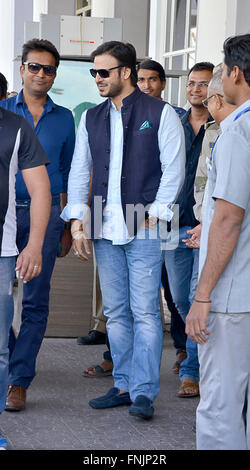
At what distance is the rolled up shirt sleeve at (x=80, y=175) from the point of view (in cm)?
470

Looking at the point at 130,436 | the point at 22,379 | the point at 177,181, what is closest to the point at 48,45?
the point at 177,181

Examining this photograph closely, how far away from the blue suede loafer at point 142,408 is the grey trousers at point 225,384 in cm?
137

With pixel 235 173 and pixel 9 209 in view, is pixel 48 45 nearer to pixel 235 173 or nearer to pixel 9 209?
pixel 9 209

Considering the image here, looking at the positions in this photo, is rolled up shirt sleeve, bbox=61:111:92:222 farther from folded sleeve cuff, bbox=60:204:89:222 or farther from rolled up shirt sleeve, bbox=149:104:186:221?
rolled up shirt sleeve, bbox=149:104:186:221

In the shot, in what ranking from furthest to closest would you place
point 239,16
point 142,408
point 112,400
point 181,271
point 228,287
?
1. point 239,16
2. point 181,271
3. point 112,400
4. point 142,408
5. point 228,287

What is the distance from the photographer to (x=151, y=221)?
4.47m

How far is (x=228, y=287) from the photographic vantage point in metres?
2.95

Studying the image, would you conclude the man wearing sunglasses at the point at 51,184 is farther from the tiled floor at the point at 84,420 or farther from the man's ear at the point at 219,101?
the man's ear at the point at 219,101

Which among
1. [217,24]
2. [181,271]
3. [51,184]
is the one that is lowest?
[181,271]

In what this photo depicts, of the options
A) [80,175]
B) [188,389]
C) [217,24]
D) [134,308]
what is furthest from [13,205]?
[217,24]

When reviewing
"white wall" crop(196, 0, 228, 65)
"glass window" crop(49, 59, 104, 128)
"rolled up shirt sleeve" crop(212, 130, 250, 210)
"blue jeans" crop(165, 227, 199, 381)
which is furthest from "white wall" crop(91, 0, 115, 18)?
"rolled up shirt sleeve" crop(212, 130, 250, 210)

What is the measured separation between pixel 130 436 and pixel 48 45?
2469 mm

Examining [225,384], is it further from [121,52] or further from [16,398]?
[121,52]

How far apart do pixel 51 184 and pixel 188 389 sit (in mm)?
1554
